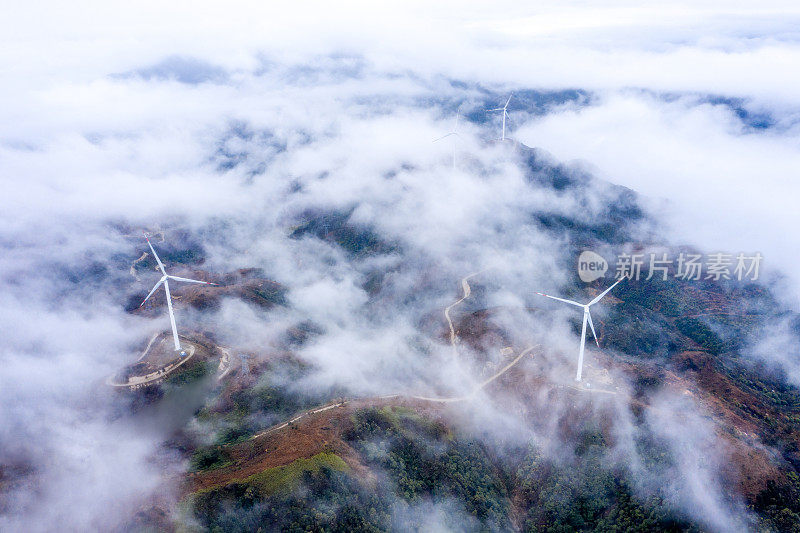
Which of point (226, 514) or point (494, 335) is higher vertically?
point (226, 514)

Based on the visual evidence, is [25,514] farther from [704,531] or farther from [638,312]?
[638,312]

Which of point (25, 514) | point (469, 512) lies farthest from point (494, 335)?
point (25, 514)

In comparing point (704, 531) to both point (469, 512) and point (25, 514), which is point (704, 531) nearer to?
point (469, 512)

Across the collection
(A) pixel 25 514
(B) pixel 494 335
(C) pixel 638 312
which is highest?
(A) pixel 25 514

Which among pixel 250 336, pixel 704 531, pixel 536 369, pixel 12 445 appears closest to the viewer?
pixel 704 531

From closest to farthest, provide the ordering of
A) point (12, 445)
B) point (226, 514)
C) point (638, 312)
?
point (226, 514) < point (12, 445) < point (638, 312)

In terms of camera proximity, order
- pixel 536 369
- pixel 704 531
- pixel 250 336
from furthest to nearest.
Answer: pixel 250 336, pixel 536 369, pixel 704 531

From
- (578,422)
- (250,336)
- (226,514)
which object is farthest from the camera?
(250,336)

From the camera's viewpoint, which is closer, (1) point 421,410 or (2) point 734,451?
(2) point 734,451

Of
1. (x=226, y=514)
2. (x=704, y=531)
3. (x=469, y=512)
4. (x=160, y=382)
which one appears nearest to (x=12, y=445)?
(x=160, y=382)
